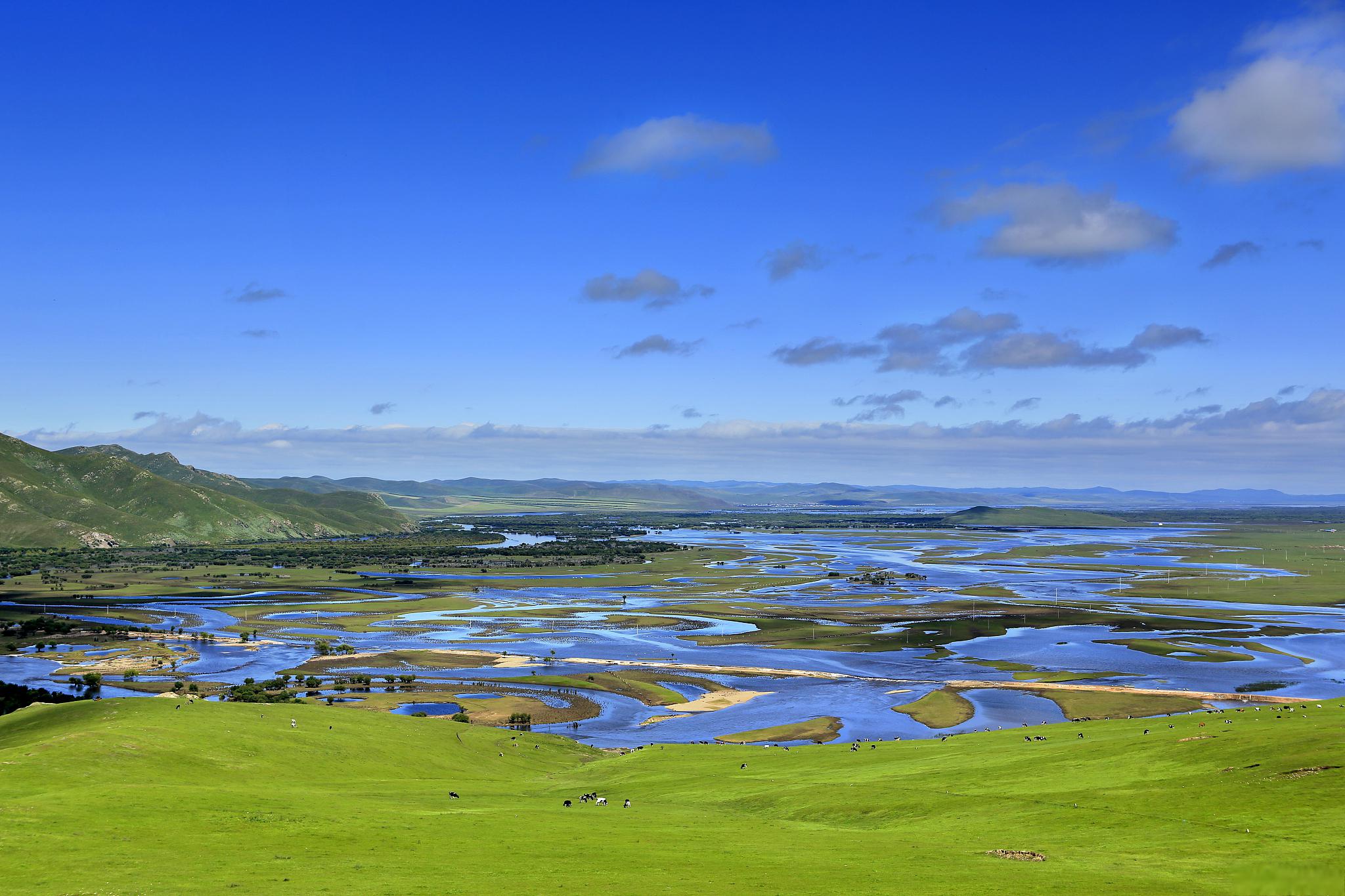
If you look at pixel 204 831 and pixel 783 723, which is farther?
pixel 783 723

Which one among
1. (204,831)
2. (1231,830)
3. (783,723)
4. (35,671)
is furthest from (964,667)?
(35,671)

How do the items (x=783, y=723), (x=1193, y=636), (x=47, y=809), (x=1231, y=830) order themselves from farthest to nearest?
(x=1193, y=636) < (x=783, y=723) < (x=47, y=809) < (x=1231, y=830)

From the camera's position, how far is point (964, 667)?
13850 cm

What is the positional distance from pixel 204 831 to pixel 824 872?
27745 millimetres

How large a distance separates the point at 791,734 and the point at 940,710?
21046 mm

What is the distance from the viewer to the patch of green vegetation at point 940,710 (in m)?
104

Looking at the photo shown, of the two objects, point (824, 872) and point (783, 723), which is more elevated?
point (824, 872)

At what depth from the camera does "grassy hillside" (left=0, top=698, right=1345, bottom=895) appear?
38000 millimetres

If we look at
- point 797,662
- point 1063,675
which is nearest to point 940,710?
point 1063,675

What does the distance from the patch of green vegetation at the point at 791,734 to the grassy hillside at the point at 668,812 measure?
47.6ft

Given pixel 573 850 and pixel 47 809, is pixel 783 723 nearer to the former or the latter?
pixel 573 850

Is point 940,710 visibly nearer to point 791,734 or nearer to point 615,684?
point 791,734

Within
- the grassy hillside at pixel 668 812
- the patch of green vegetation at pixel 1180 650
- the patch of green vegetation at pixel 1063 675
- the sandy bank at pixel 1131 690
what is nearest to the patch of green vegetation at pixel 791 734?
the grassy hillside at pixel 668 812

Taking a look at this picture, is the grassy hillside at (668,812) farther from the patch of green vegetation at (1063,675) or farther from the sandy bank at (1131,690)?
the patch of green vegetation at (1063,675)
